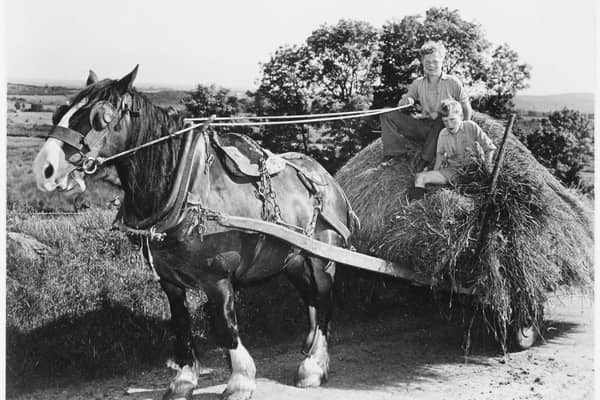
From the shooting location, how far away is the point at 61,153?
362 centimetres

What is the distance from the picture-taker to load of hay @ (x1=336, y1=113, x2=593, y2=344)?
15.2 ft

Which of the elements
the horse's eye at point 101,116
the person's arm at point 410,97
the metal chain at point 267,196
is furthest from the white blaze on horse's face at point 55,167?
the person's arm at point 410,97

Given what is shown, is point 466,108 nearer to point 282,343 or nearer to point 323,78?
point 323,78

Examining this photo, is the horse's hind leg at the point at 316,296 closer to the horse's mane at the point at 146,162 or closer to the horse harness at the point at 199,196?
the horse harness at the point at 199,196

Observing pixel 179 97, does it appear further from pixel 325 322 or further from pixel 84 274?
pixel 325 322

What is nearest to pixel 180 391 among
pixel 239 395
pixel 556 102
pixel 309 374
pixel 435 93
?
pixel 239 395

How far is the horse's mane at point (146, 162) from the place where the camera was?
3916 millimetres

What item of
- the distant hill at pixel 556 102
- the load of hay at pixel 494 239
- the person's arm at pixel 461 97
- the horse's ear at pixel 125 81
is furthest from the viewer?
the distant hill at pixel 556 102

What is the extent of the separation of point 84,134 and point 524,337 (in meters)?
3.68

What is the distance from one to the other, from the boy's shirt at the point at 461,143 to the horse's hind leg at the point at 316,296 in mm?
1026

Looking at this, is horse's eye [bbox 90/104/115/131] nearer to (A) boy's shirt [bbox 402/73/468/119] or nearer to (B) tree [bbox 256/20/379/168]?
(A) boy's shirt [bbox 402/73/468/119]

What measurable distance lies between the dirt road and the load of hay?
1.45ft

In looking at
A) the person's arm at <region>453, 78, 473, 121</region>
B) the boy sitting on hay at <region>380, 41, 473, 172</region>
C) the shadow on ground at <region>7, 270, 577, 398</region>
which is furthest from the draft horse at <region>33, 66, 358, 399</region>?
the person's arm at <region>453, 78, 473, 121</region>

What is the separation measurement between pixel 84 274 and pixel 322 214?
2.10 metres
